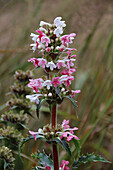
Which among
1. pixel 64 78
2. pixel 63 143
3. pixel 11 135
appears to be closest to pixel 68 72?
pixel 64 78

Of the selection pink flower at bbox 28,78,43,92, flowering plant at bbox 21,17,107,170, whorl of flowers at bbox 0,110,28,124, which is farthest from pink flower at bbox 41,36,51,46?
whorl of flowers at bbox 0,110,28,124

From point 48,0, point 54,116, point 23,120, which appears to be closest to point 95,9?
point 48,0

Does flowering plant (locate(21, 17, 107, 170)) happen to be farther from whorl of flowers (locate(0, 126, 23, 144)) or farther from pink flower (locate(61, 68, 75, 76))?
whorl of flowers (locate(0, 126, 23, 144))

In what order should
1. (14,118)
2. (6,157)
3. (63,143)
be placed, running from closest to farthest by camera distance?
(63,143) < (6,157) < (14,118)

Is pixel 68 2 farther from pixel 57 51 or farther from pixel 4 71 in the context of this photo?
pixel 57 51

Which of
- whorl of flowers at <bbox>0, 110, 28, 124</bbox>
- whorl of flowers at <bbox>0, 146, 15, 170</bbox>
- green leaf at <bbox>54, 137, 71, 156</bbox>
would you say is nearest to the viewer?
green leaf at <bbox>54, 137, 71, 156</bbox>

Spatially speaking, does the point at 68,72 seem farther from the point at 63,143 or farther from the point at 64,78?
the point at 63,143

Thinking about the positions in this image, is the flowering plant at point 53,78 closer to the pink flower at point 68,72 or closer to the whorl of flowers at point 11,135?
the pink flower at point 68,72

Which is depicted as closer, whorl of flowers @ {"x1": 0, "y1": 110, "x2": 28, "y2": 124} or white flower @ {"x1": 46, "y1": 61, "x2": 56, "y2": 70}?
white flower @ {"x1": 46, "y1": 61, "x2": 56, "y2": 70}

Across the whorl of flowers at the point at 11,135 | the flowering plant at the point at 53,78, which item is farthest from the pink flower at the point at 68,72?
the whorl of flowers at the point at 11,135
